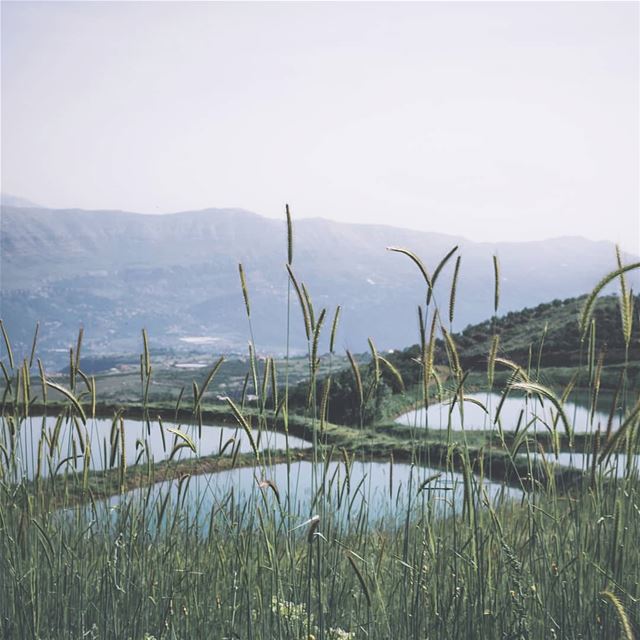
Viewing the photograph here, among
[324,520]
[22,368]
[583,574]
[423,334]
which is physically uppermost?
[423,334]

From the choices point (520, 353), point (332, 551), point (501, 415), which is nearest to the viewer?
point (332, 551)

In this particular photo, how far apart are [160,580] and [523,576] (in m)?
1.50

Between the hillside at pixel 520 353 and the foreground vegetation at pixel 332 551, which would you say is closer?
the foreground vegetation at pixel 332 551

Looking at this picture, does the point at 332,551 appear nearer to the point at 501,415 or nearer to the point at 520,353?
the point at 501,415

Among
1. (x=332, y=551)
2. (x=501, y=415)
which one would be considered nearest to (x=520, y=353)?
(x=501, y=415)

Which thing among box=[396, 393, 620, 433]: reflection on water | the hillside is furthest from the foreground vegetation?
the hillside

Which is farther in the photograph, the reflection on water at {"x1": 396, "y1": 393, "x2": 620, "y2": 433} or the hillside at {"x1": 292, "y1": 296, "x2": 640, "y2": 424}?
the hillside at {"x1": 292, "y1": 296, "x2": 640, "y2": 424}

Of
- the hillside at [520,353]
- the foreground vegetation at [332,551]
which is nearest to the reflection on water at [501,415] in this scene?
the foreground vegetation at [332,551]

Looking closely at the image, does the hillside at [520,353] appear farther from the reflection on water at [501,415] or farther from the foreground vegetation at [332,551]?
the foreground vegetation at [332,551]

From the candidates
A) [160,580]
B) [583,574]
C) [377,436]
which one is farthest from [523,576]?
[377,436]

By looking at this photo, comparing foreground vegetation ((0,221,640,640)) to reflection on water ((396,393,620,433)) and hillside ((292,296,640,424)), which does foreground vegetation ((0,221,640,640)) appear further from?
hillside ((292,296,640,424))

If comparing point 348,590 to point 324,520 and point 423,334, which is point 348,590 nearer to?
point 324,520

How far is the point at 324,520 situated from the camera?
8.89 ft

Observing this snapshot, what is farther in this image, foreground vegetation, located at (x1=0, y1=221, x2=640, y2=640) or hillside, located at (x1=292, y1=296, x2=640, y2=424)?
hillside, located at (x1=292, y1=296, x2=640, y2=424)
